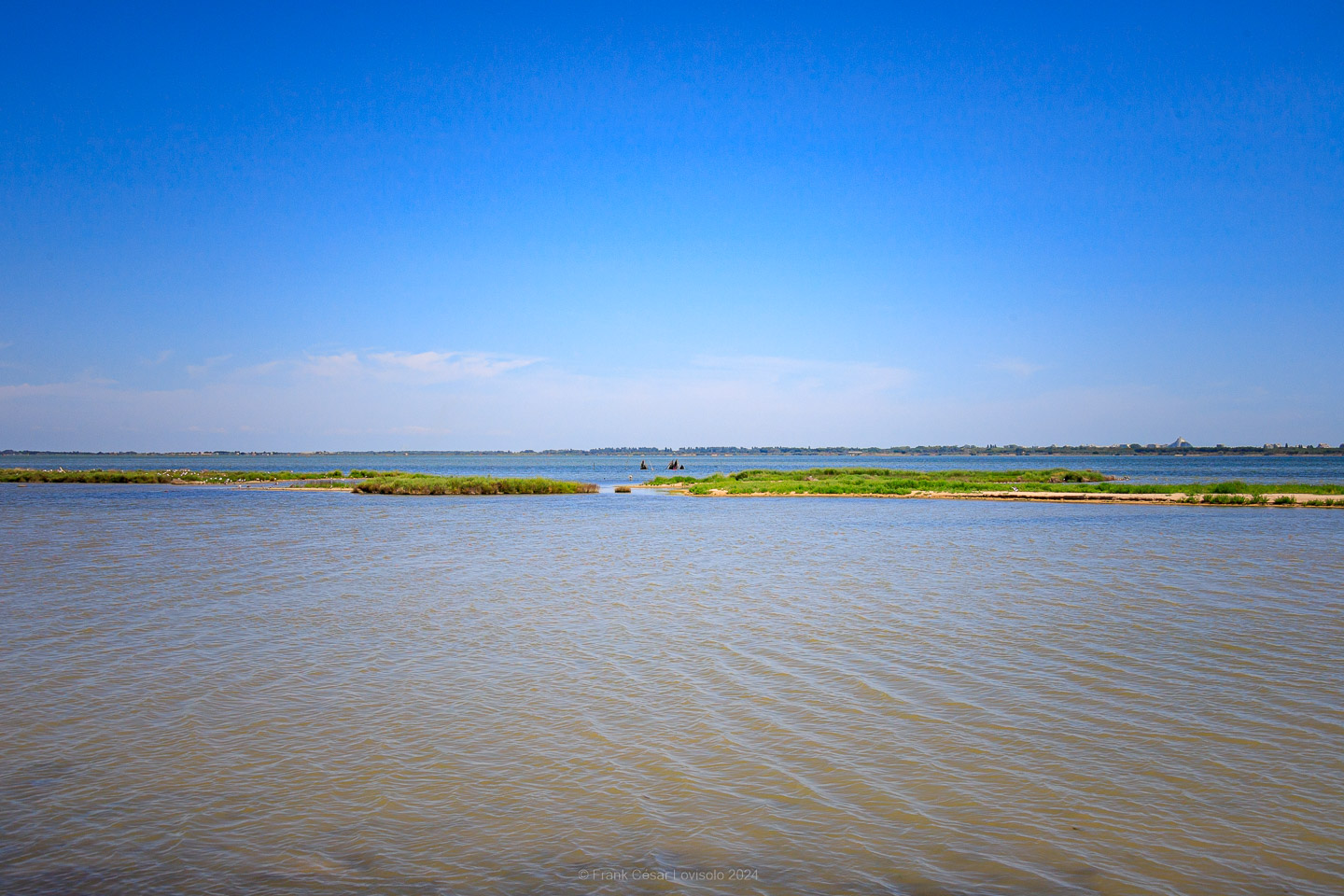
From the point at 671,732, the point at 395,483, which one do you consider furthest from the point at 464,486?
the point at 671,732

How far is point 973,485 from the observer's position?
54.2 m

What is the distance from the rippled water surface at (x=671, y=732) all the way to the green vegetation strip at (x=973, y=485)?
32.2 m

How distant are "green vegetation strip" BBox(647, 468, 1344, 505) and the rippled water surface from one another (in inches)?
1269

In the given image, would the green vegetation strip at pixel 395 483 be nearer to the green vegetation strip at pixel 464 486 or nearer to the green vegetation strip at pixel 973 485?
the green vegetation strip at pixel 464 486

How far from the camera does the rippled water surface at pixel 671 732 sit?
5.00 metres

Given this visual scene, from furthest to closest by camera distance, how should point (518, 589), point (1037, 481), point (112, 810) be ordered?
point (1037, 481)
point (518, 589)
point (112, 810)

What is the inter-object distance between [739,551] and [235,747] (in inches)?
621

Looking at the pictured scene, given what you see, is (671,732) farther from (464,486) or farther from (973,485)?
(973,485)

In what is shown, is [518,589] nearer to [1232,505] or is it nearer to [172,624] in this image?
[172,624]

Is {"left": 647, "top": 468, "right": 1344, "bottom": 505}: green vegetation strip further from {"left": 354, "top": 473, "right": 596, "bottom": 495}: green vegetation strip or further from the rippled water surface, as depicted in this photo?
the rippled water surface

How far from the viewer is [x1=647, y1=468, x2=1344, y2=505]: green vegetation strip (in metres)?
43.8

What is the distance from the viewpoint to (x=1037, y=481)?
193 feet

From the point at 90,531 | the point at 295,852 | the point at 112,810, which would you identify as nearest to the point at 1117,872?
the point at 295,852

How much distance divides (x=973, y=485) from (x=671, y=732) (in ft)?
169
